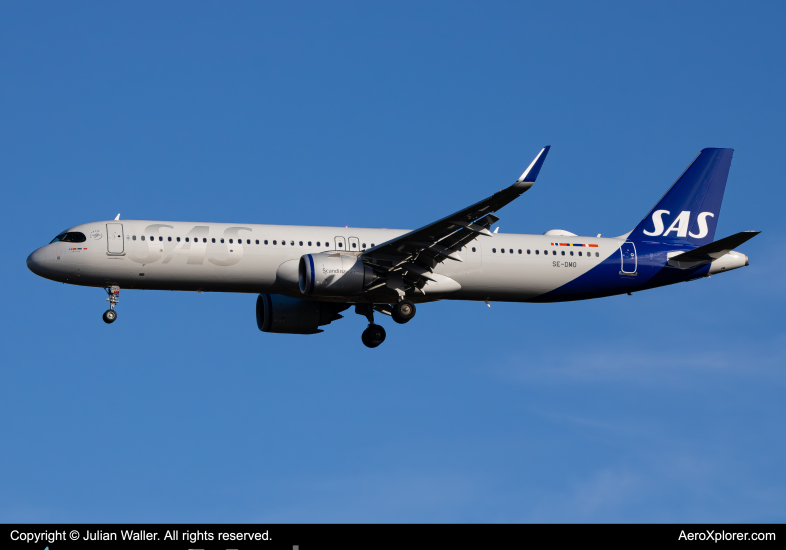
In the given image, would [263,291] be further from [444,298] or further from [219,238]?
[444,298]

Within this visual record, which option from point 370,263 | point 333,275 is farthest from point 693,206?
point 333,275

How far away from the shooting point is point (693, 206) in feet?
160

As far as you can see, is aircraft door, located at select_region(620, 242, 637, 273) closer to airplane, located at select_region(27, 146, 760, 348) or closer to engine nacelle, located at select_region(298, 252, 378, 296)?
airplane, located at select_region(27, 146, 760, 348)

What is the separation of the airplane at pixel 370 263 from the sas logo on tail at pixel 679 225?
0.31 feet

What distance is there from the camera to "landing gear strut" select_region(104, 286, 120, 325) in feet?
138

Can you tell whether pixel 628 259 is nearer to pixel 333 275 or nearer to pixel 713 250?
pixel 713 250

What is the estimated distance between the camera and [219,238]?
41781 mm

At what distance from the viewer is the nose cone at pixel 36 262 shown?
136ft

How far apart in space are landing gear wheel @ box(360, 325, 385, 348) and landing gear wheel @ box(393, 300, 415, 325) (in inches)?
104

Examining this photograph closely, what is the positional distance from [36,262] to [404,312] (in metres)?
14.2

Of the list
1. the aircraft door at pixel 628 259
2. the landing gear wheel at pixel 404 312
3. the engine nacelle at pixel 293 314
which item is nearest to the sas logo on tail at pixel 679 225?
the aircraft door at pixel 628 259

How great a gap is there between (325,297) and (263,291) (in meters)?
2.77

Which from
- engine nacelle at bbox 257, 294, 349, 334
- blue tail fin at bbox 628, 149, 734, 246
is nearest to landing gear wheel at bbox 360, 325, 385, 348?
engine nacelle at bbox 257, 294, 349, 334
